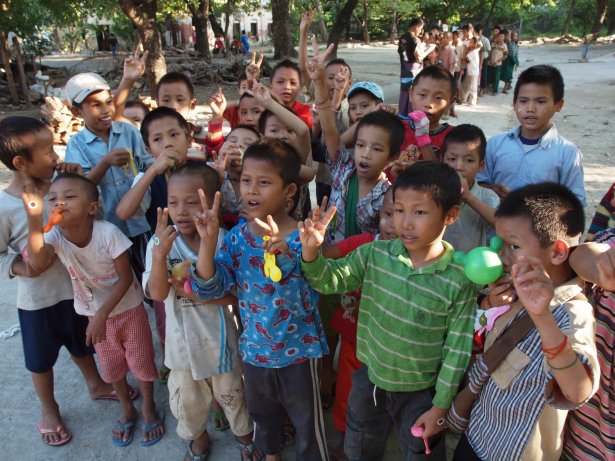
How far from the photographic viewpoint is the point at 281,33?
15750mm

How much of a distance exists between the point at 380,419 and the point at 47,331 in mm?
1822

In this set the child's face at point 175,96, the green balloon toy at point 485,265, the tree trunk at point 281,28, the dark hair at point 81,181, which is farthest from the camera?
the tree trunk at point 281,28

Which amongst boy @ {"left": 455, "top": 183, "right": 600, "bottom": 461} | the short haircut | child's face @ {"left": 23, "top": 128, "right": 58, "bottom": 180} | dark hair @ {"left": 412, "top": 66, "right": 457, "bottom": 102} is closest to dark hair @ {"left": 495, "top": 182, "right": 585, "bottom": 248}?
boy @ {"left": 455, "top": 183, "right": 600, "bottom": 461}

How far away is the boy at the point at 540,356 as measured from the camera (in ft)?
4.18

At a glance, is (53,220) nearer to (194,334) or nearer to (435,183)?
(194,334)

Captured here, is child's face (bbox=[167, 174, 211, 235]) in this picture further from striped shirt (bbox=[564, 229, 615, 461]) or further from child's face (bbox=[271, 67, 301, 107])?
striped shirt (bbox=[564, 229, 615, 461])

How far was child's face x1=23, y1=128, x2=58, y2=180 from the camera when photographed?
7.46ft

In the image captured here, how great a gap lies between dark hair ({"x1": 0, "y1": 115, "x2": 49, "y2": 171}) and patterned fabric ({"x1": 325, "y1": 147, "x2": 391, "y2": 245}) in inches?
63.5

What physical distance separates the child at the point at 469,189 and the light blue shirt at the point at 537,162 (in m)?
0.25

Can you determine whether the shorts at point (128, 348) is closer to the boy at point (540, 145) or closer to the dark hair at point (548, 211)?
the dark hair at point (548, 211)

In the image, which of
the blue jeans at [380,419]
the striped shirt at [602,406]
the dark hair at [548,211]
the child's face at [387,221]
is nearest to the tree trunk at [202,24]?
the child's face at [387,221]

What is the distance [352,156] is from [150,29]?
9.65m

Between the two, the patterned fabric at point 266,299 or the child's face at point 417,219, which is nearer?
the child's face at point 417,219

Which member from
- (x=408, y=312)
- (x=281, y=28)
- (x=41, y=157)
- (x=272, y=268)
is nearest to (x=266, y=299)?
(x=272, y=268)
